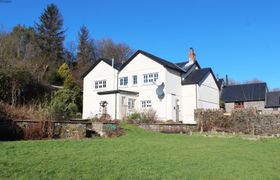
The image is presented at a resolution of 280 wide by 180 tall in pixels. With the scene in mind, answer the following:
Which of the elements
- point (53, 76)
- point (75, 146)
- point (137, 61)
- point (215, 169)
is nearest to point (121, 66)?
point (137, 61)

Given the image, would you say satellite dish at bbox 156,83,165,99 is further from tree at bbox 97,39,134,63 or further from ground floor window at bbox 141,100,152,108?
tree at bbox 97,39,134,63

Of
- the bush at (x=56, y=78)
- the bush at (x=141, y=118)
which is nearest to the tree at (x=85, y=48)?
the bush at (x=56, y=78)

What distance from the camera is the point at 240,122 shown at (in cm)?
2736

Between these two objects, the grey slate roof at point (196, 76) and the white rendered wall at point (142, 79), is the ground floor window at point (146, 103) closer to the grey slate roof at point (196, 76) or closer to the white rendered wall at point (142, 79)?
the white rendered wall at point (142, 79)

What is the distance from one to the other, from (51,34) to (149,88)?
31.6 metres

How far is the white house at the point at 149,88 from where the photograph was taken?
3319cm

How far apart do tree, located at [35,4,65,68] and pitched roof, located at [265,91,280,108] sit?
33356mm

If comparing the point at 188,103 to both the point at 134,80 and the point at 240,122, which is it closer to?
the point at 134,80

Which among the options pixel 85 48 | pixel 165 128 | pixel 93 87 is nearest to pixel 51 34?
pixel 85 48

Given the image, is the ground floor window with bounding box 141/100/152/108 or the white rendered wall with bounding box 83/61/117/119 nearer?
the ground floor window with bounding box 141/100/152/108

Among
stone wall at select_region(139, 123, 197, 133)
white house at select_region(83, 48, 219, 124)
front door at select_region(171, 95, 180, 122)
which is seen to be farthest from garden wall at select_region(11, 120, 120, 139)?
front door at select_region(171, 95, 180, 122)

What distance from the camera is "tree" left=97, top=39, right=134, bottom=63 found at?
6300cm

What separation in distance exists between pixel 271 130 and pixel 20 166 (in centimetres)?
2403

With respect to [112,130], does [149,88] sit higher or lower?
higher
